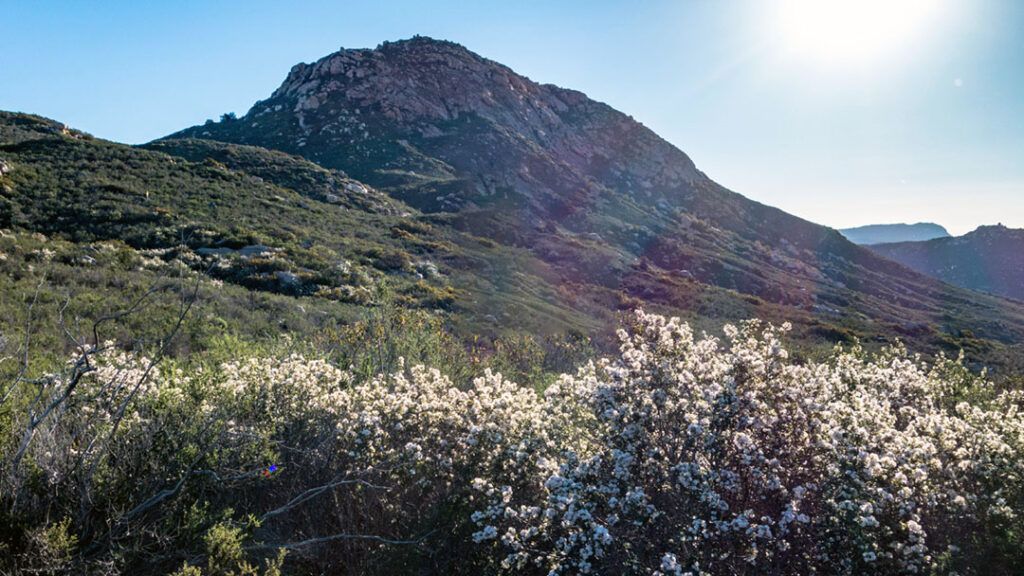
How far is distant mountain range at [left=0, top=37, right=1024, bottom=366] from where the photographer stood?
25.2 metres

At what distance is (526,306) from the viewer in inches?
1115

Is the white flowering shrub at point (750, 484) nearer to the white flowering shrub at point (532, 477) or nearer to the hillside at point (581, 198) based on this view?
the white flowering shrub at point (532, 477)

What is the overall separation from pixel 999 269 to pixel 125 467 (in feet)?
449

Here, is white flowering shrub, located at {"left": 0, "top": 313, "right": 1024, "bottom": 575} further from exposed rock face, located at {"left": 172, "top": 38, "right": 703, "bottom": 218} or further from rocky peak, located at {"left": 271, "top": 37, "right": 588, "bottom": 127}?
rocky peak, located at {"left": 271, "top": 37, "right": 588, "bottom": 127}

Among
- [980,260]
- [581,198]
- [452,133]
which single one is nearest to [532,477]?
[581,198]

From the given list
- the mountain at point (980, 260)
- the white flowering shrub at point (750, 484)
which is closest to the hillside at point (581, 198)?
the white flowering shrub at point (750, 484)

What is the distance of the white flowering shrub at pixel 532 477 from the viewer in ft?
13.3

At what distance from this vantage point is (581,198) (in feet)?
228

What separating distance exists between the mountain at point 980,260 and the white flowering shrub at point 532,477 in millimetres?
121452

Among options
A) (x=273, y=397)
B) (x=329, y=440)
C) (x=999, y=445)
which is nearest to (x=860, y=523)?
(x=999, y=445)

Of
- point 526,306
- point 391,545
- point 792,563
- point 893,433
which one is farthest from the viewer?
point 526,306

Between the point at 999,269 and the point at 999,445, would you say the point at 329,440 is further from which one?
the point at 999,269

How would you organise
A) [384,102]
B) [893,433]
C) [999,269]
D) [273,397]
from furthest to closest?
[999,269], [384,102], [273,397], [893,433]

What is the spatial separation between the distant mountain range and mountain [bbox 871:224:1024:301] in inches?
1373
